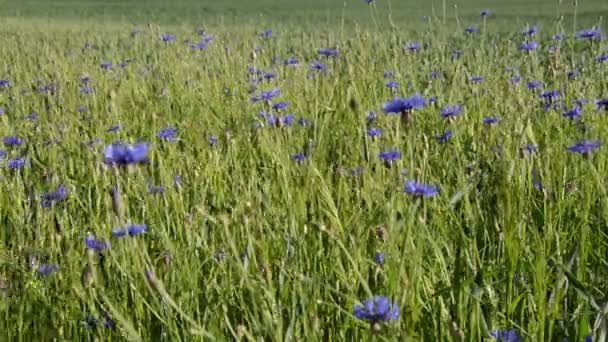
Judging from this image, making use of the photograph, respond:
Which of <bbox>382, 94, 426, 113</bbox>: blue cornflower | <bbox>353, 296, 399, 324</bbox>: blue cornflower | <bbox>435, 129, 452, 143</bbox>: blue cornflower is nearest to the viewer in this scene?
<bbox>353, 296, 399, 324</bbox>: blue cornflower

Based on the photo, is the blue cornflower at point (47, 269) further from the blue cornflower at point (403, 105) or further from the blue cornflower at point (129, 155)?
the blue cornflower at point (403, 105)

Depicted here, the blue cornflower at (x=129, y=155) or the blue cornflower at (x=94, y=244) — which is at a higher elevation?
the blue cornflower at (x=129, y=155)

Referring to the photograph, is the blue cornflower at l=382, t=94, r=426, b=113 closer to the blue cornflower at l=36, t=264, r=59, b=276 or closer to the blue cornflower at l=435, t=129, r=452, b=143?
the blue cornflower at l=435, t=129, r=452, b=143

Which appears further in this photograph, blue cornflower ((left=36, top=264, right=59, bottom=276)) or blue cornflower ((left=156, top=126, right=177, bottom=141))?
blue cornflower ((left=156, top=126, right=177, bottom=141))

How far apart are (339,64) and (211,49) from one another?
252cm

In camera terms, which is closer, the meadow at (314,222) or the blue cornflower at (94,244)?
the meadow at (314,222)

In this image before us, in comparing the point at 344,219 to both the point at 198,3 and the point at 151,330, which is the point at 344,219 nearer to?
the point at 151,330

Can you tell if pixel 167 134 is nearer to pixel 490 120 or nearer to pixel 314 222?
pixel 490 120

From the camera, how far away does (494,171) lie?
204cm

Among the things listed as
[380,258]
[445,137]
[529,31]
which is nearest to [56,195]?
[380,258]

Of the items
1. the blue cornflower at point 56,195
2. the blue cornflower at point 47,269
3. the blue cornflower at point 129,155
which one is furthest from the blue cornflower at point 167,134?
the blue cornflower at point 129,155

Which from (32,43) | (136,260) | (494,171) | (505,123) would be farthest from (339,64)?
(32,43)

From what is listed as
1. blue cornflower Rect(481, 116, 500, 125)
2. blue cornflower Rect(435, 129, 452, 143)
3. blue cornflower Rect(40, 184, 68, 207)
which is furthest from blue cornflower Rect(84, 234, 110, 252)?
blue cornflower Rect(481, 116, 500, 125)

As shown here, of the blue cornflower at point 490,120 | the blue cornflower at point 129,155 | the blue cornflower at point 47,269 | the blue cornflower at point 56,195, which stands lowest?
the blue cornflower at point 47,269
